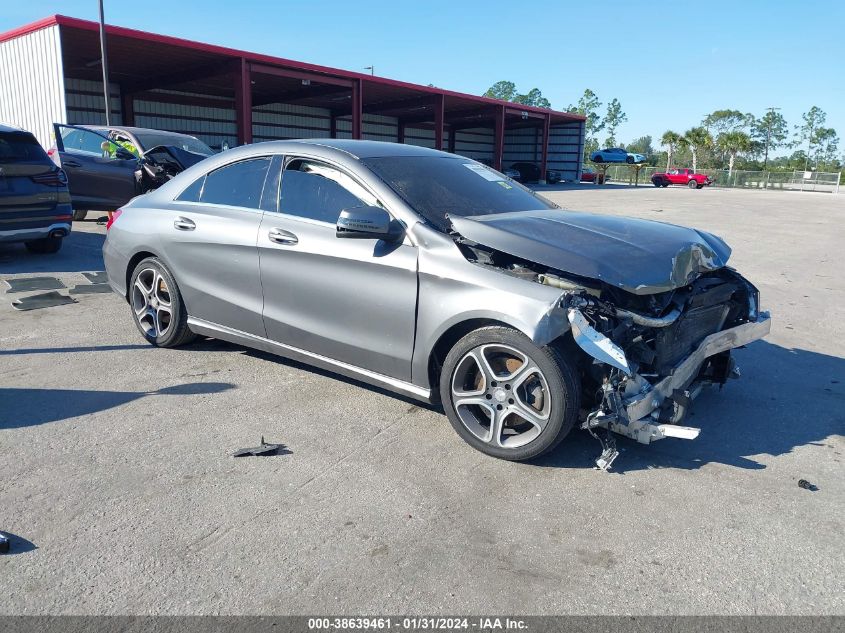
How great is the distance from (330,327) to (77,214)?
11025mm

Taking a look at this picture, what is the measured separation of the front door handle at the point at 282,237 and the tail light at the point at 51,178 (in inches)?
235

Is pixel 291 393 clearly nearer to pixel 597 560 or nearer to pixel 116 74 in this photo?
pixel 597 560

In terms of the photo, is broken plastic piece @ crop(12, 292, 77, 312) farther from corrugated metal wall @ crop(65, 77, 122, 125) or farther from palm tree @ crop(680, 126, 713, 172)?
palm tree @ crop(680, 126, 713, 172)

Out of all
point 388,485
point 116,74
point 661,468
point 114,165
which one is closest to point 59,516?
point 388,485

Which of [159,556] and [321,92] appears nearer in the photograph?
[159,556]

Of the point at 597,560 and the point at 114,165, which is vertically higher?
the point at 114,165

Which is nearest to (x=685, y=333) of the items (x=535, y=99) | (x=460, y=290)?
(x=460, y=290)

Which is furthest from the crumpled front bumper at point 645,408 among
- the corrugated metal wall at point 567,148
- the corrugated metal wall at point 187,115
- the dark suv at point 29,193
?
the corrugated metal wall at point 567,148

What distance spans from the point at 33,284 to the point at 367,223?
564cm

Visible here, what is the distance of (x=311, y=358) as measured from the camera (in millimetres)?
4410

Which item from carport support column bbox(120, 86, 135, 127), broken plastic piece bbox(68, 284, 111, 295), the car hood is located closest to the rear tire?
broken plastic piece bbox(68, 284, 111, 295)

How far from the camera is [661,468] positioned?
361 centimetres

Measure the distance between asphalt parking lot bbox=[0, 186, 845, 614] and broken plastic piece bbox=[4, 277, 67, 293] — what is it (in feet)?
8.85

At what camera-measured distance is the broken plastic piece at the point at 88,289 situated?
746 centimetres
